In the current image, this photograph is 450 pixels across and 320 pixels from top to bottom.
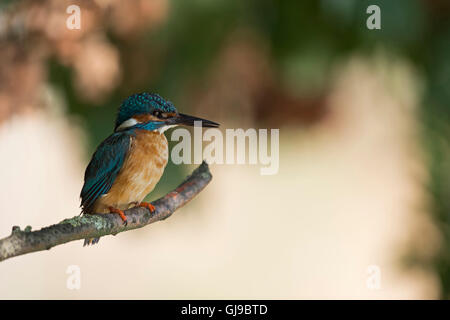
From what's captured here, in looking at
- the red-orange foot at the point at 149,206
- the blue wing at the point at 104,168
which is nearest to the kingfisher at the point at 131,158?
the blue wing at the point at 104,168

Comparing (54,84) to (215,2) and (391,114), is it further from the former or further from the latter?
(391,114)

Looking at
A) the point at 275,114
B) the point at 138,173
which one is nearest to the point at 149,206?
the point at 138,173

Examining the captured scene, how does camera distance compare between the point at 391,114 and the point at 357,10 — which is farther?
the point at 391,114

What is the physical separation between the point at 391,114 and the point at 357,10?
67 cm

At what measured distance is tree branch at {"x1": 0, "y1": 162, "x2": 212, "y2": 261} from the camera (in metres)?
0.90

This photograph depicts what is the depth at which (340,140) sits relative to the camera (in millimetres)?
4273

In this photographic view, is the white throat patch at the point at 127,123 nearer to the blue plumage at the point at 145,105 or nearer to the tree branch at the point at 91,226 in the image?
the blue plumage at the point at 145,105

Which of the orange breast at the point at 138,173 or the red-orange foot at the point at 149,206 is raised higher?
the orange breast at the point at 138,173

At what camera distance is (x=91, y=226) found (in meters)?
1.05

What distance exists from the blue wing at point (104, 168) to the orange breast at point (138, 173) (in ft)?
0.04

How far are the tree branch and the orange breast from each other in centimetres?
9

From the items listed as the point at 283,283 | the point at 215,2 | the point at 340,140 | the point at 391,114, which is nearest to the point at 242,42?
the point at 215,2

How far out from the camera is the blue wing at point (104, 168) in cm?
139

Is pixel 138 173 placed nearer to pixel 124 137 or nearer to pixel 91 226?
pixel 124 137
